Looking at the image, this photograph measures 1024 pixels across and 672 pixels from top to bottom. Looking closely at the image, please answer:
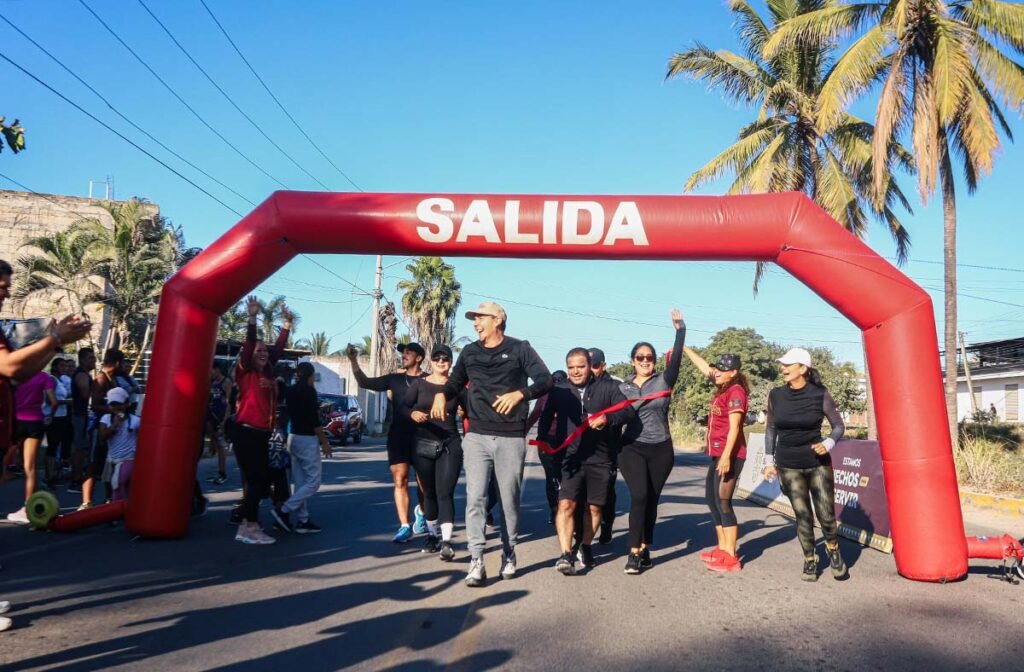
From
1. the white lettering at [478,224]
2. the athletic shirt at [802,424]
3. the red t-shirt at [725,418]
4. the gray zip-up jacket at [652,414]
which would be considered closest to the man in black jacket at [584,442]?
the gray zip-up jacket at [652,414]

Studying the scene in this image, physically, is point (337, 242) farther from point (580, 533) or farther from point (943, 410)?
point (943, 410)

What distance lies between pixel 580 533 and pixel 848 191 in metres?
14.8

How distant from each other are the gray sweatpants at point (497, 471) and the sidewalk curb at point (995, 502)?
331 inches

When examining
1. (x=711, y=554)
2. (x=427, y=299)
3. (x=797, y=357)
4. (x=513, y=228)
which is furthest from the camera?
(x=427, y=299)

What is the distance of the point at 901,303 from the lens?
7.15 metres

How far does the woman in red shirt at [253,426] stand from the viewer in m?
7.85

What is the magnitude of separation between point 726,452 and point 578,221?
8.10 ft

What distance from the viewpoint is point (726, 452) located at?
7039 mm

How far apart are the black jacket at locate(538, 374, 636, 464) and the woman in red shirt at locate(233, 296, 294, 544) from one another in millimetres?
2714

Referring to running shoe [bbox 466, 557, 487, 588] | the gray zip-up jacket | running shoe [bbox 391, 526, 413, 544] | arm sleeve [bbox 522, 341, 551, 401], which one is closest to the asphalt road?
running shoe [bbox 466, 557, 487, 588]

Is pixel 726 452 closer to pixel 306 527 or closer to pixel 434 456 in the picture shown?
pixel 434 456

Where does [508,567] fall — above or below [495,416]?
below

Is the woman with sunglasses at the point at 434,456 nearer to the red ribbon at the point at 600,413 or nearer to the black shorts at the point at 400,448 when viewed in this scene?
the black shorts at the point at 400,448

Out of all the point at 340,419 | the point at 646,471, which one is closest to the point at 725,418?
the point at 646,471
